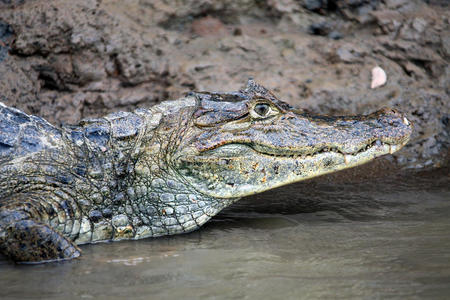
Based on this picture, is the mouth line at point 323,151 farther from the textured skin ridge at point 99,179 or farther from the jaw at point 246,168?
the textured skin ridge at point 99,179

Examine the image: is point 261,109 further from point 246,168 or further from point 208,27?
point 208,27

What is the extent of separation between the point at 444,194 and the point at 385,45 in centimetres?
203

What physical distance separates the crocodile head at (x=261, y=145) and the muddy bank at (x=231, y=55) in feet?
5.89

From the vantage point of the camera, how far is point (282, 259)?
319 centimetres

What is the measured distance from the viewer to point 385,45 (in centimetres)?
602

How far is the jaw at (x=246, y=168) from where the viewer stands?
12.1ft

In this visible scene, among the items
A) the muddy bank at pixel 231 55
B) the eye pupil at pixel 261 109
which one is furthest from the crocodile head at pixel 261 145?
the muddy bank at pixel 231 55

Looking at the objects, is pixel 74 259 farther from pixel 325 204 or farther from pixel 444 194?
pixel 444 194

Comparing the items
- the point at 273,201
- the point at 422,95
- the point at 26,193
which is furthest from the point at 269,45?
the point at 26,193

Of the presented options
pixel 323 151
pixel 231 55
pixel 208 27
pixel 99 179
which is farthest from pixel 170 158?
pixel 208 27

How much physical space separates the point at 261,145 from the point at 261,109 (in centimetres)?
24

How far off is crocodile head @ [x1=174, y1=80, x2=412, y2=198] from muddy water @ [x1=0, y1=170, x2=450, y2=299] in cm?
37

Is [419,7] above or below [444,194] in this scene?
above

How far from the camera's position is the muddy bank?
219 inches
